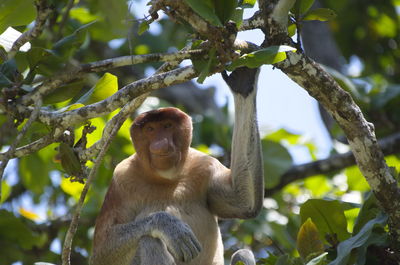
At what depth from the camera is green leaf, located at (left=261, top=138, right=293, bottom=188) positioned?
21.6ft

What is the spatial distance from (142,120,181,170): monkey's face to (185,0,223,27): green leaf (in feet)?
5.56

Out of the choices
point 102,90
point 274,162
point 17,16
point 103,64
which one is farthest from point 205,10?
point 274,162

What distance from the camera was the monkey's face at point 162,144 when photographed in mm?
5090

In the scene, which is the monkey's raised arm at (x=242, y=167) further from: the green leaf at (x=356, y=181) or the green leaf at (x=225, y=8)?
the green leaf at (x=356, y=181)

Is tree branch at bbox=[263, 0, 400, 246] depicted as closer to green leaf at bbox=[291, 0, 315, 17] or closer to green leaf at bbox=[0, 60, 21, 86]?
green leaf at bbox=[291, 0, 315, 17]

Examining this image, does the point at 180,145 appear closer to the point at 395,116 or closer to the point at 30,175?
the point at 30,175

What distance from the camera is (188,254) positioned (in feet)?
15.1

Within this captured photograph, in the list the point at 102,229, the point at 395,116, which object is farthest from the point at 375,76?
the point at 102,229

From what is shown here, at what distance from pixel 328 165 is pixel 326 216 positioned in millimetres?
2071

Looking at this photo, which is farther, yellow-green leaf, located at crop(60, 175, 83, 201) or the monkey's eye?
yellow-green leaf, located at crop(60, 175, 83, 201)

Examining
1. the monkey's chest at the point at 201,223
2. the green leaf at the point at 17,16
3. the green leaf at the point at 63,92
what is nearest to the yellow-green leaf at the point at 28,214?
the monkey's chest at the point at 201,223

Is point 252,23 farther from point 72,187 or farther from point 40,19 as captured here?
point 72,187

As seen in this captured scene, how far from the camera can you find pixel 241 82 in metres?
4.64

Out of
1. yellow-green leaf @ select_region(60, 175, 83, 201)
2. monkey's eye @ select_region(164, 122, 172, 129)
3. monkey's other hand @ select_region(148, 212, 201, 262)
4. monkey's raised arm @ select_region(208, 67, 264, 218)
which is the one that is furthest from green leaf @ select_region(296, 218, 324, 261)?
yellow-green leaf @ select_region(60, 175, 83, 201)
